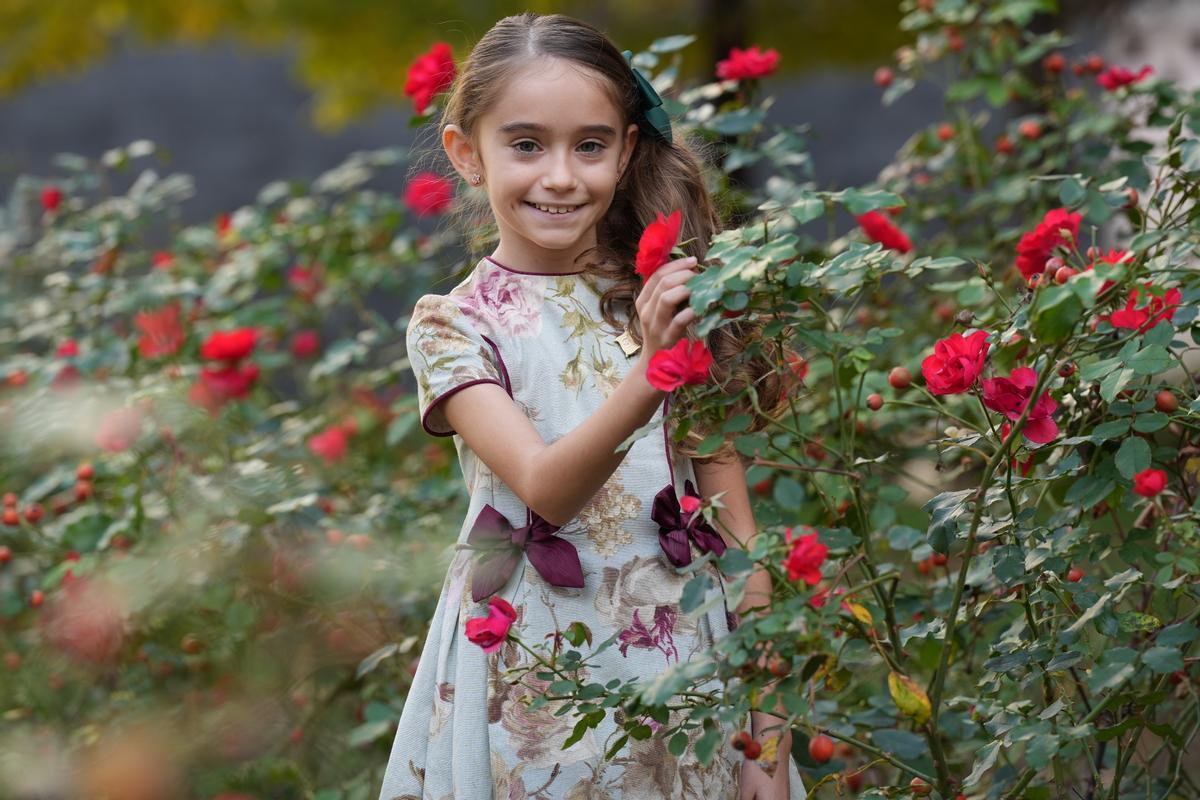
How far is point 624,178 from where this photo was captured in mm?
1877

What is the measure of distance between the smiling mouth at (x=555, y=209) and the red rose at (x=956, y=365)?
507 mm

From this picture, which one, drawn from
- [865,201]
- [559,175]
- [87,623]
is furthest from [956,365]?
[87,623]

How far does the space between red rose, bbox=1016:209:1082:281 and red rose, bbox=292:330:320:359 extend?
7.97 feet

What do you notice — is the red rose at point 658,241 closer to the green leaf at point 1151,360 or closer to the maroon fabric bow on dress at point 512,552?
the maroon fabric bow on dress at point 512,552

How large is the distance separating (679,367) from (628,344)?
418 mm

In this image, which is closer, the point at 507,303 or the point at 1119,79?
the point at 507,303

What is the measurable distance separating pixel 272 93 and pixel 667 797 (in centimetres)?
695

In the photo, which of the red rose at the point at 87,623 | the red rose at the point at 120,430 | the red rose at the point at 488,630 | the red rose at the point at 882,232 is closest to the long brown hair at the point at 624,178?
the red rose at the point at 488,630

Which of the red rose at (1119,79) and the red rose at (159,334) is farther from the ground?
the red rose at (1119,79)

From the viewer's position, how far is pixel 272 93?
311 inches

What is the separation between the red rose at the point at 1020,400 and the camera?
143 cm

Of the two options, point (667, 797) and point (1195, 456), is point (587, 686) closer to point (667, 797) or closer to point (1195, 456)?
point (667, 797)

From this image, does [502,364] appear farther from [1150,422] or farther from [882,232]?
[882,232]

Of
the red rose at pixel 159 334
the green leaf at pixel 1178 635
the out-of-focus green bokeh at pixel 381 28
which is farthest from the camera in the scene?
the out-of-focus green bokeh at pixel 381 28
